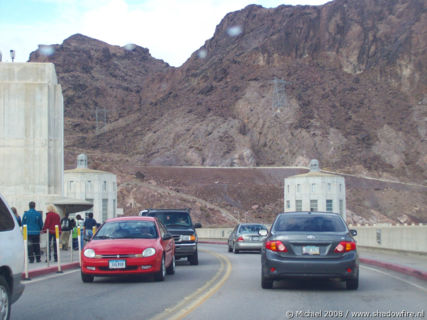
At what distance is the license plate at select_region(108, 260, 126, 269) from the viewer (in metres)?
14.5

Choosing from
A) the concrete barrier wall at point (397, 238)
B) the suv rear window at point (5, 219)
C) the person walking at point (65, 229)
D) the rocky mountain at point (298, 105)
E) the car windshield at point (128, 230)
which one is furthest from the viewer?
the rocky mountain at point (298, 105)

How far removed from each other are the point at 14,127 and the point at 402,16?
12601cm

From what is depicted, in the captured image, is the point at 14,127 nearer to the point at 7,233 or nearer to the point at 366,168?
the point at 7,233

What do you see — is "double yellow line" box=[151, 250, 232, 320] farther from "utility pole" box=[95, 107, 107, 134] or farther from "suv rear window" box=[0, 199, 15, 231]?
"utility pole" box=[95, 107, 107, 134]

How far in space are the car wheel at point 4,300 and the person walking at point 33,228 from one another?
438 inches

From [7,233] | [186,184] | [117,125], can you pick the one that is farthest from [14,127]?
[117,125]

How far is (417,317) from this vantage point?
32.7 feet

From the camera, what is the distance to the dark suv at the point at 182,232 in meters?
21.3

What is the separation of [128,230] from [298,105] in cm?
11282

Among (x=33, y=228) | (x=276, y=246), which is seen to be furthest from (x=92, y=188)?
(x=276, y=246)

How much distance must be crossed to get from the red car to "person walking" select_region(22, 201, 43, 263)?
4.48 meters

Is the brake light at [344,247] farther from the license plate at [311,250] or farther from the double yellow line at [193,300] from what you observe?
the double yellow line at [193,300]

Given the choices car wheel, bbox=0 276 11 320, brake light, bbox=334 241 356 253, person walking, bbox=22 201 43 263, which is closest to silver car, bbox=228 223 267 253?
person walking, bbox=22 201 43 263

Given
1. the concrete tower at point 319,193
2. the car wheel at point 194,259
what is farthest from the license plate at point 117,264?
the concrete tower at point 319,193
